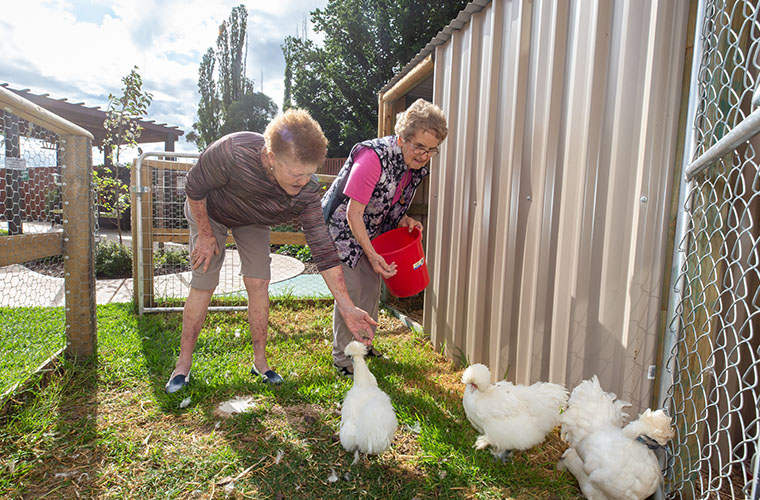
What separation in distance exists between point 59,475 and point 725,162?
2.96 meters

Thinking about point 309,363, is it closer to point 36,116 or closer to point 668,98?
point 36,116

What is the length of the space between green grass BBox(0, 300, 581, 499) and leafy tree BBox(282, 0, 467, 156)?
1334cm

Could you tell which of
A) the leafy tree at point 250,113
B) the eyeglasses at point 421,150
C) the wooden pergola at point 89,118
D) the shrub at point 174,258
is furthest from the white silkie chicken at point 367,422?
the leafy tree at point 250,113

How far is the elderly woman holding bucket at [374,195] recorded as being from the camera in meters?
2.47

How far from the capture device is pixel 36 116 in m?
2.17

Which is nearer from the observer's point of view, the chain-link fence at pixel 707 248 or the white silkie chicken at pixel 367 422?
the chain-link fence at pixel 707 248

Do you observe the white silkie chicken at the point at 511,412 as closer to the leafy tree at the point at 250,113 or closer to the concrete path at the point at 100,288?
the concrete path at the point at 100,288

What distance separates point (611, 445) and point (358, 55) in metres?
16.5

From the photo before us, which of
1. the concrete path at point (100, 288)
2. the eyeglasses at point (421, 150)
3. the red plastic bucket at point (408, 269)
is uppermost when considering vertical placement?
the eyeglasses at point (421, 150)

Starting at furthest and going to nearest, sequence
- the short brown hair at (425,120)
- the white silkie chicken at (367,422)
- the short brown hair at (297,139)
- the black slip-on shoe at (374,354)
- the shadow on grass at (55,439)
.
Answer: the black slip-on shoe at (374,354) → the short brown hair at (425,120) → the short brown hair at (297,139) → the white silkie chicken at (367,422) → the shadow on grass at (55,439)

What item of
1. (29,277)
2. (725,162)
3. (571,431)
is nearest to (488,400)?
(571,431)

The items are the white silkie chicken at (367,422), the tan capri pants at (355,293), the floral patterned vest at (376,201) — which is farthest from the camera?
the tan capri pants at (355,293)

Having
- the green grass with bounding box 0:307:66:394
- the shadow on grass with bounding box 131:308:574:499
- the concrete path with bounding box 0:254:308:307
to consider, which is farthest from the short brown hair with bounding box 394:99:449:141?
the concrete path with bounding box 0:254:308:307

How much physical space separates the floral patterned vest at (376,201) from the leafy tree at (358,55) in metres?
12.8
